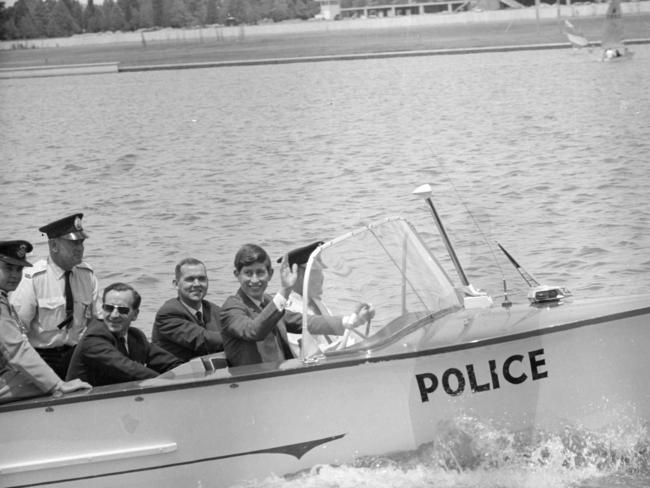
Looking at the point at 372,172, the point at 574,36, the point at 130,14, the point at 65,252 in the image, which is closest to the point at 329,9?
the point at 130,14

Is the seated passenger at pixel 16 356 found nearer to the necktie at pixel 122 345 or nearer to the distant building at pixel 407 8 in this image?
the necktie at pixel 122 345

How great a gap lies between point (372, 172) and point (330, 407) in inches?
629

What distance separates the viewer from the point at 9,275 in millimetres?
4730

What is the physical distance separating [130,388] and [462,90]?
26.0 metres

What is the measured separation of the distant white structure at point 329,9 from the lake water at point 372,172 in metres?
2.58

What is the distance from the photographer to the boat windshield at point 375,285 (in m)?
4.88

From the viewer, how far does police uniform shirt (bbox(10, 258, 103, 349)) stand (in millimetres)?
5141

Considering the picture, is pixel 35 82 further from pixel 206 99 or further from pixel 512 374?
pixel 512 374

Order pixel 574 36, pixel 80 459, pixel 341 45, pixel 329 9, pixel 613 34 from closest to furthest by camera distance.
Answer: pixel 80 459 → pixel 329 9 → pixel 613 34 → pixel 341 45 → pixel 574 36

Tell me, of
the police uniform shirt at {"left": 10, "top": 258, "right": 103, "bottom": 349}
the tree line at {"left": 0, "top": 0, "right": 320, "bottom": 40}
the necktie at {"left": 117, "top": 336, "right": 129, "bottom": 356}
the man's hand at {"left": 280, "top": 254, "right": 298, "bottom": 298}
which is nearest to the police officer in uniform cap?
the police uniform shirt at {"left": 10, "top": 258, "right": 103, "bottom": 349}

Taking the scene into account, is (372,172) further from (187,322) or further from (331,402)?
(331,402)

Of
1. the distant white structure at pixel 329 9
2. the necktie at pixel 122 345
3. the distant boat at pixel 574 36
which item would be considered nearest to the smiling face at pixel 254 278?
the necktie at pixel 122 345

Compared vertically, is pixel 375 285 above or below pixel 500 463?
above

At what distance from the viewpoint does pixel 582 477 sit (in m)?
4.96
